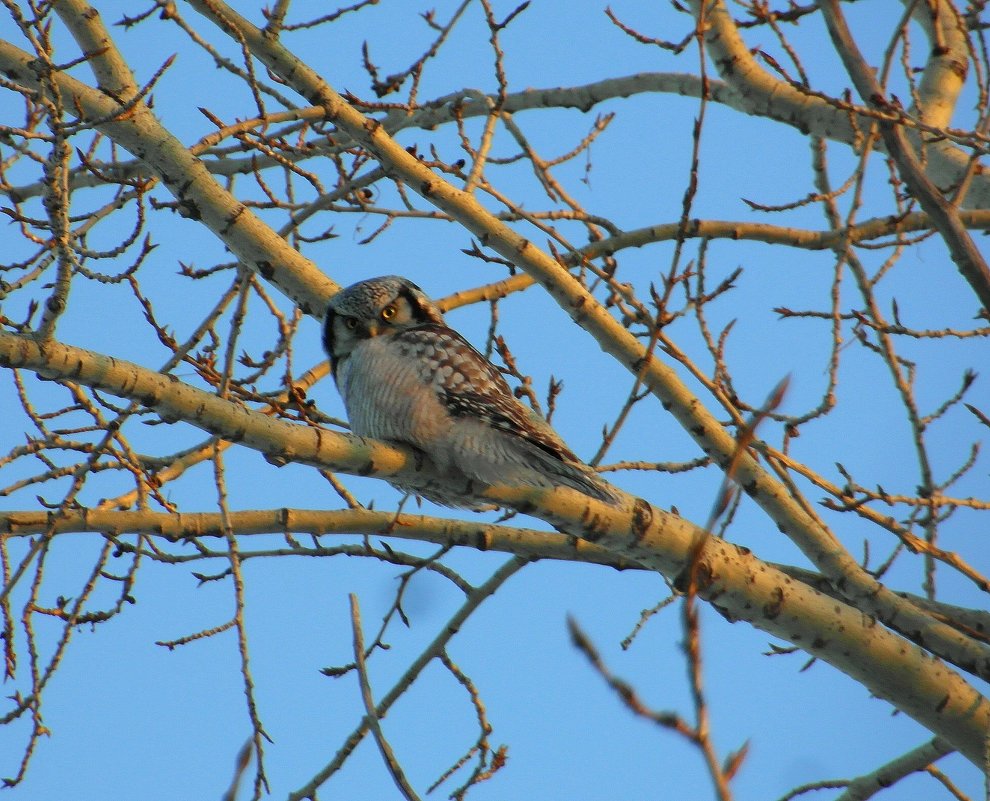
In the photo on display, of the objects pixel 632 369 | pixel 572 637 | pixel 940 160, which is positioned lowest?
pixel 572 637

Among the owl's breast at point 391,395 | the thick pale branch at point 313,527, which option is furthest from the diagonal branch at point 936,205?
the owl's breast at point 391,395

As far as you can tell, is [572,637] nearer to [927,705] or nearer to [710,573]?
[710,573]

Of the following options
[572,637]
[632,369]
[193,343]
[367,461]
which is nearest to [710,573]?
[632,369]

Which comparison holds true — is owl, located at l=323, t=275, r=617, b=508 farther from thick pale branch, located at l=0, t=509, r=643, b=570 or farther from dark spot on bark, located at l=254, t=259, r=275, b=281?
dark spot on bark, located at l=254, t=259, r=275, b=281

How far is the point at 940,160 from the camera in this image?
186 inches

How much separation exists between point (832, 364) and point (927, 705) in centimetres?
110

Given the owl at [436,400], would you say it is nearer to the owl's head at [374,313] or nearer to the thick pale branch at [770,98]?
the owl's head at [374,313]

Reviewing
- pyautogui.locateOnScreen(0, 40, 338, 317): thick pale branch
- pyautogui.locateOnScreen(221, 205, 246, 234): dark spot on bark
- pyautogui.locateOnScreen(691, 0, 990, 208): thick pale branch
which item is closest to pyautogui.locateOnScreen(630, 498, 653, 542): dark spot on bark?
pyautogui.locateOnScreen(0, 40, 338, 317): thick pale branch

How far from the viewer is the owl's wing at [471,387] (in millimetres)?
3680

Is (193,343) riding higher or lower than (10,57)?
lower

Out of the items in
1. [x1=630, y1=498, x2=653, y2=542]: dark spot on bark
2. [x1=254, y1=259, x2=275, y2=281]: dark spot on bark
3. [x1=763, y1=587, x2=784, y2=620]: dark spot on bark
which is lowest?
[x1=763, y1=587, x2=784, y2=620]: dark spot on bark

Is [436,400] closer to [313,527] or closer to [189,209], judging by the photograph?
[313,527]

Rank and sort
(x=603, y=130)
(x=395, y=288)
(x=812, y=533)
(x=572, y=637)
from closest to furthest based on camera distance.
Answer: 1. (x=572, y=637)
2. (x=812, y=533)
3. (x=395, y=288)
4. (x=603, y=130)

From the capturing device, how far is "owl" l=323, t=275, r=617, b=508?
3559mm
